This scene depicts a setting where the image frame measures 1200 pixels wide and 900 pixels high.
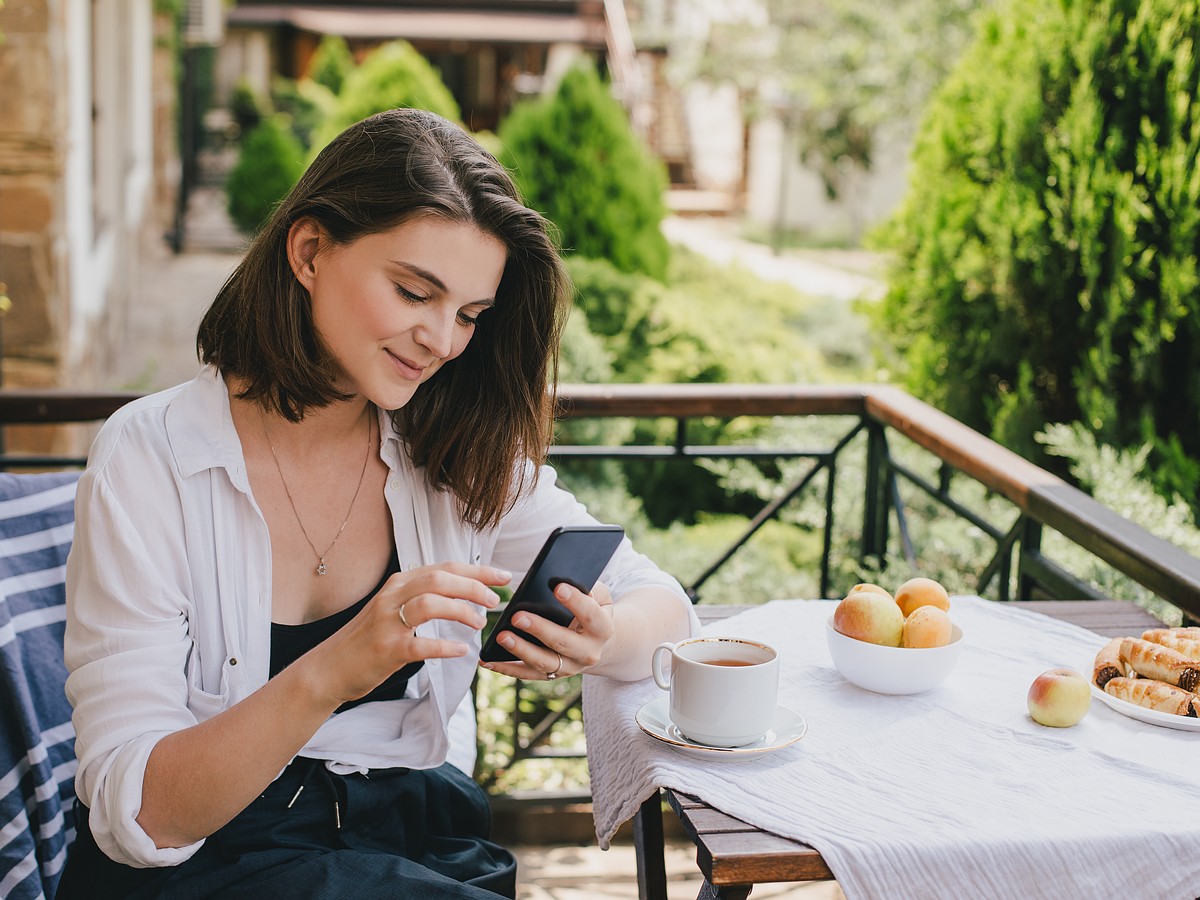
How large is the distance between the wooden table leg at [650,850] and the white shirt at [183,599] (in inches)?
12.1

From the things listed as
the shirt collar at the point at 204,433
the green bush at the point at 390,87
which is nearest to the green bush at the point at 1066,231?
the shirt collar at the point at 204,433

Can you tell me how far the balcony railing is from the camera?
82.1 inches

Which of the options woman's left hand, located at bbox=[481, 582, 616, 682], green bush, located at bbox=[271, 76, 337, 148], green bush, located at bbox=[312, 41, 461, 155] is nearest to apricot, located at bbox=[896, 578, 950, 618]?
woman's left hand, located at bbox=[481, 582, 616, 682]

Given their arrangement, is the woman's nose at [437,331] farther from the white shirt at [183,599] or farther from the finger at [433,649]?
the finger at [433,649]

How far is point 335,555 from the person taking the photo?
168cm

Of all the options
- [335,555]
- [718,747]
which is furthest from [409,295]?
[718,747]

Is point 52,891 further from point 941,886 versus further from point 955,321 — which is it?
point 955,321

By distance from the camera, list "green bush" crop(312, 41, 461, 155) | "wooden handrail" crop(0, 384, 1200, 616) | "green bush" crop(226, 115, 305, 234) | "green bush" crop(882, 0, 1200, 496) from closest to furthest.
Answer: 1. "wooden handrail" crop(0, 384, 1200, 616)
2. "green bush" crop(882, 0, 1200, 496)
3. "green bush" crop(312, 41, 461, 155)
4. "green bush" crop(226, 115, 305, 234)

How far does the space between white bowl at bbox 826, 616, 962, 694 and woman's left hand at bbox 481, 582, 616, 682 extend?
1.04ft

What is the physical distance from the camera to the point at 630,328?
18.2 ft

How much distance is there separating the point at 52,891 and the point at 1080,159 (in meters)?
3.13

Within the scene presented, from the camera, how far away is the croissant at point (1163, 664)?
1.52 m

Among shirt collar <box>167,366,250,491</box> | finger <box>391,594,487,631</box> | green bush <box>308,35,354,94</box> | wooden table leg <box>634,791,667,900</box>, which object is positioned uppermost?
green bush <box>308,35,354,94</box>

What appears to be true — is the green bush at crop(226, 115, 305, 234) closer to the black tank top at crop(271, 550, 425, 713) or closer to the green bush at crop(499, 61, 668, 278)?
the green bush at crop(499, 61, 668, 278)
